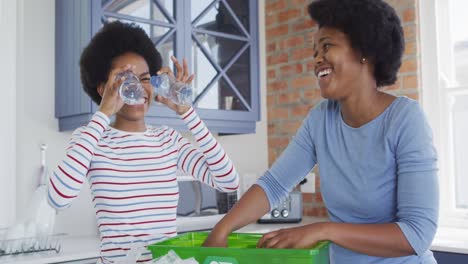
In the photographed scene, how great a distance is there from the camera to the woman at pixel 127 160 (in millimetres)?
1245

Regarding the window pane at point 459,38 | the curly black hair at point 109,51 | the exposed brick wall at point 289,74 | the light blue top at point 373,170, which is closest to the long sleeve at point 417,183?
the light blue top at point 373,170

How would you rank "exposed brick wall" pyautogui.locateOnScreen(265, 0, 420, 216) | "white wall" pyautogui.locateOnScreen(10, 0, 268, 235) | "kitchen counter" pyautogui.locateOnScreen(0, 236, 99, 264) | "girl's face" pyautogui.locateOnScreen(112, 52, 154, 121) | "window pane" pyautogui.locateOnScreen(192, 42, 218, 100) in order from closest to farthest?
1. "girl's face" pyautogui.locateOnScreen(112, 52, 154, 121)
2. "kitchen counter" pyautogui.locateOnScreen(0, 236, 99, 264)
3. "white wall" pyautogui.locateOnScreen(10, 0, 268, 235)
4. "window pane" pyautogui.locateOnScreen(192, 42, 218, 100)
5. "exposed brick wall" pyautogui.locateOnScreen(265, 0, 420, 216)

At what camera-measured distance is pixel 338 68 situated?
123cm

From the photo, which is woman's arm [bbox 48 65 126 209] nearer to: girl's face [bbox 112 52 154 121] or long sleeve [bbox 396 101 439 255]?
girl's face [bbox 112 52 154 121]

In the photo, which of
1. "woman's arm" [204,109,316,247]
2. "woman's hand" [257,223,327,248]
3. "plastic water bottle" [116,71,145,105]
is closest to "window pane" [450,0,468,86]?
"woman's arm" [204,109,316,247]

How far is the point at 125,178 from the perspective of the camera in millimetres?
1283

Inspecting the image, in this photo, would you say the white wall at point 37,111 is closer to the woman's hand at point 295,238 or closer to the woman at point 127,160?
the woman at point 127,160

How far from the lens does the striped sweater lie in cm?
124

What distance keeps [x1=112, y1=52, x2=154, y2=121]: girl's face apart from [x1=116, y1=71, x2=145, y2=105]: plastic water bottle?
2 cm

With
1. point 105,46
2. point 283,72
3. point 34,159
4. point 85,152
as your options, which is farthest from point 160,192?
point 283,72

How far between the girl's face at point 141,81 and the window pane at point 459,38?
5.94 feet

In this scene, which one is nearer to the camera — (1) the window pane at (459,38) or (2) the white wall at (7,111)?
(2) the white wall at (7,111)

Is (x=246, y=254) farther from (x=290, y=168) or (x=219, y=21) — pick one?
(x=219, y=21)

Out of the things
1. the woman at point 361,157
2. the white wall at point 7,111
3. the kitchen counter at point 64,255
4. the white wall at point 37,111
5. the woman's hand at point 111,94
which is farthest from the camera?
the white wall at point 37,111
